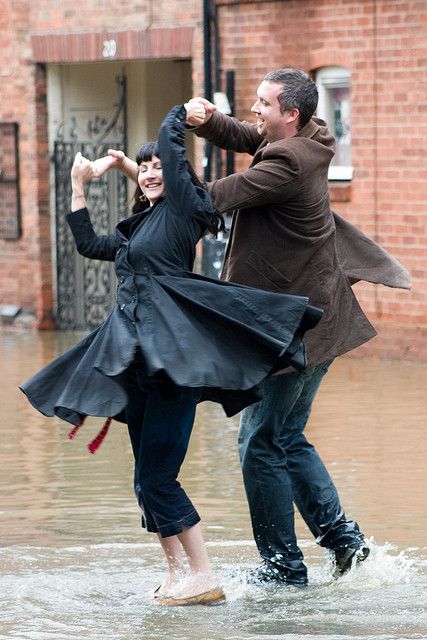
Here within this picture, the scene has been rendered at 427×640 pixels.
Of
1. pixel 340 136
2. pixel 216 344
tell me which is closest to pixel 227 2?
pixel 340 136

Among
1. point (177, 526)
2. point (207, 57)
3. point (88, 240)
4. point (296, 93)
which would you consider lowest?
point (177, 526)

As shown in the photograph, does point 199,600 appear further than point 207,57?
No

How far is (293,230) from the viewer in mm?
6410

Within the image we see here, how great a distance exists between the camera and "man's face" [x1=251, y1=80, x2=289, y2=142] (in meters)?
6.36

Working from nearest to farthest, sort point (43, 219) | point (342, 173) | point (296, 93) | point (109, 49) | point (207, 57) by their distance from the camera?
point (296, 93), point (342, 173), point (207, 57), point (109, 49), point (43, 219)

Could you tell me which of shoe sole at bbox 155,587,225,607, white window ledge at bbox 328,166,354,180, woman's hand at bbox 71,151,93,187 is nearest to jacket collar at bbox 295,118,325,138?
woman's hand at bbox 71,151,93,187

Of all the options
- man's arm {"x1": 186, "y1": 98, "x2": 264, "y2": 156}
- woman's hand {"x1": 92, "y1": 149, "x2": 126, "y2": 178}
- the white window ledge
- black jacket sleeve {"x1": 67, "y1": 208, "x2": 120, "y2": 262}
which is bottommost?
the white window ledge

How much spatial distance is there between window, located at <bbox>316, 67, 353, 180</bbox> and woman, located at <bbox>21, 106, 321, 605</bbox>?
806cm

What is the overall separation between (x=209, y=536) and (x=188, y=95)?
1092 centimetres

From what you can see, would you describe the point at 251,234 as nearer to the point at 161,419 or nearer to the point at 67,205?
the point at 161,419

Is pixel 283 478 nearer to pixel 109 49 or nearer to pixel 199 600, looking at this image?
pixel 199 600

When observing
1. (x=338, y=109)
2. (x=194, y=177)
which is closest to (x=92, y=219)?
(x=338, y=109)

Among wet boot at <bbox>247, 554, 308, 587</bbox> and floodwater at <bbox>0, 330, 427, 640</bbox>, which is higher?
wet boot at <bbox>247, 554, 308, 587</bbox>

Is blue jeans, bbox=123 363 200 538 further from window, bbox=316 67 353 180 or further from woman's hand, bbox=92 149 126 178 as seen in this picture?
window, bbox=316 67 353 180
